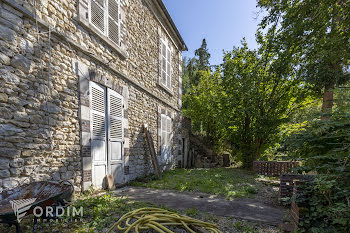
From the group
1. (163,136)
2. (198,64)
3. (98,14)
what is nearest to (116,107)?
(98,14)

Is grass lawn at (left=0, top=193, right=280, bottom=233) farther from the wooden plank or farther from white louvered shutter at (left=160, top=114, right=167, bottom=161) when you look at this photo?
white louvered shutter at (left=160, top=114, right=167, bottom=161)

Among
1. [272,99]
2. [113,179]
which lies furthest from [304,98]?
[113,179]

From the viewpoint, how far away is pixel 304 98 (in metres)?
8.25

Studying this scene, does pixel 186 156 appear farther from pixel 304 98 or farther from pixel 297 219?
pixel 297 219

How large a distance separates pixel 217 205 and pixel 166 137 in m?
5.39

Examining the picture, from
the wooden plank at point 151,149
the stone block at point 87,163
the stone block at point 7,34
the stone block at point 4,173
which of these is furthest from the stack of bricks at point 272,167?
the stone block at point 7,34

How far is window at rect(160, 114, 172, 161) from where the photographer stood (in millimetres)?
8491

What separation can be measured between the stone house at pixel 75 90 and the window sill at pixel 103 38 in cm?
3

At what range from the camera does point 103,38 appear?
15.4 ft

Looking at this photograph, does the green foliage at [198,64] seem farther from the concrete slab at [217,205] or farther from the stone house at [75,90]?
the concrete slab at [217,205]

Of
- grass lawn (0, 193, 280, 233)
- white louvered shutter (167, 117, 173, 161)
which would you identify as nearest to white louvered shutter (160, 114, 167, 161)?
white louvered shutter (167, 117, 173, 161)

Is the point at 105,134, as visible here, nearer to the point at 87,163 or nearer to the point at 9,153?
the point at 87,163

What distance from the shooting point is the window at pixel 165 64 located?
28.0 ft

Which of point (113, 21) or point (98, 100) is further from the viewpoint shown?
point (113, 21)
